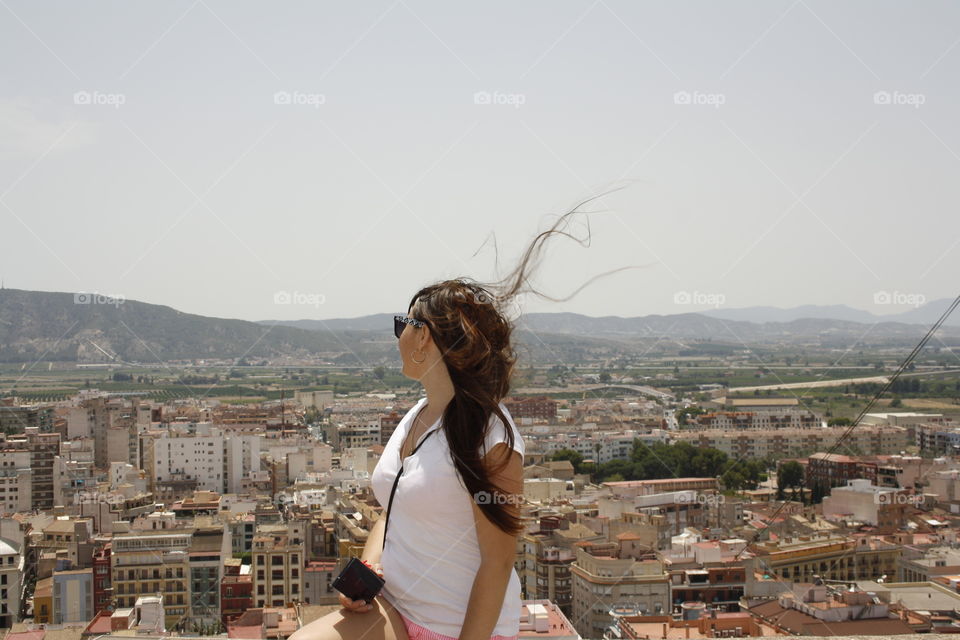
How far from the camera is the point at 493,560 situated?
0.89 m

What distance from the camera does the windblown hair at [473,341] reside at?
925 mm

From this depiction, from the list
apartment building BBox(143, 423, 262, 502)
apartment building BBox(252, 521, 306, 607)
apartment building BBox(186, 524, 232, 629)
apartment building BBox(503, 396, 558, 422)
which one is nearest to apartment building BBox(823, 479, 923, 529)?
apartment building BBox(252, 521, 306, 607)

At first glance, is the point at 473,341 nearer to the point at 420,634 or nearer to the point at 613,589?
the point at 420,634

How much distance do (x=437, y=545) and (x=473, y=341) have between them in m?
0.21

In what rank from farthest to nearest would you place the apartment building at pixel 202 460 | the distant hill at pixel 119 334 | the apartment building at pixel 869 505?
the distant hill at pixel 119 334 < the apartment building at pixel 202 460 < the apartment building at pixel 869 505

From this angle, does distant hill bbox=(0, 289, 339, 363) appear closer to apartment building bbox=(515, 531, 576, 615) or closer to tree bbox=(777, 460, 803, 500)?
tree bbox=(777, 460, 803, 500)

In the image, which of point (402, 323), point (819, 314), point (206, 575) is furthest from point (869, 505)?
point (819, 314)

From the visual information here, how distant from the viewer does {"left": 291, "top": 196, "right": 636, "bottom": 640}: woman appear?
89 centimetres

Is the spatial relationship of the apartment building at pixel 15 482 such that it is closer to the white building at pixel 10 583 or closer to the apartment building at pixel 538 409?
the white building at pixel 10 583

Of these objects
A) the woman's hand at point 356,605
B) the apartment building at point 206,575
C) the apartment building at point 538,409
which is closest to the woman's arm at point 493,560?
the woman's hand at point 356,605

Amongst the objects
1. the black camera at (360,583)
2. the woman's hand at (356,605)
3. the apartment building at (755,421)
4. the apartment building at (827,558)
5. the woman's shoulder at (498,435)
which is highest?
the woman's shoulder at (498,435)

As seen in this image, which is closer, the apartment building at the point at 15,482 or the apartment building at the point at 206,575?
the apartment building at the point at 206,575

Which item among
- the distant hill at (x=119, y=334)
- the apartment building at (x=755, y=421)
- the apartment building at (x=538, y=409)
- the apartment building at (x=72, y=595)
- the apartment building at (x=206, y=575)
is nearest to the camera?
the apartment building at (x=206, y=575)

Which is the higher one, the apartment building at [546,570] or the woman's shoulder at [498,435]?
the woman's shoulder at [498,435]
